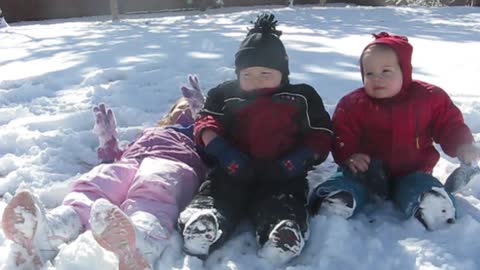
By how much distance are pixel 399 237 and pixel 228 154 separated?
29.5 inches

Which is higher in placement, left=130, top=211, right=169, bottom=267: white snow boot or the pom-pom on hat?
the pom-pom on hat

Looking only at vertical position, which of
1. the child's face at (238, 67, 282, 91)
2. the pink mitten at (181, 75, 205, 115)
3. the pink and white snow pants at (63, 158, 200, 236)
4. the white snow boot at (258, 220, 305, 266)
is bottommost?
the white snow boot at (258, 220, 305, 266)

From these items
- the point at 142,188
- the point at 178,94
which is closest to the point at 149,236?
the point at 142,188

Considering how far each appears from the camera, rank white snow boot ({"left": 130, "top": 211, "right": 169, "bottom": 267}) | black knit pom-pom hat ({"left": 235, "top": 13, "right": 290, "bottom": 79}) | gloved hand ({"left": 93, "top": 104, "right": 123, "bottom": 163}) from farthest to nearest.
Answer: gloved hand ({"left": 93, "top": 104, "right": 123, "bottom": 163}) → black knit pom-pom hat ({"left": 235, "top": 13, "right": 290, "bottom": 79}) → white snow boot ({"left": 130, "top": 211, "right": 169, "bottom": 267})

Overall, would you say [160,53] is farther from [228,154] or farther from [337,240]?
[337,240]

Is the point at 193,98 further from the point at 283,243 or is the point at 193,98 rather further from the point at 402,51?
the point at 283,243

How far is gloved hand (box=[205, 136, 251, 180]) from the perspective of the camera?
2303mm

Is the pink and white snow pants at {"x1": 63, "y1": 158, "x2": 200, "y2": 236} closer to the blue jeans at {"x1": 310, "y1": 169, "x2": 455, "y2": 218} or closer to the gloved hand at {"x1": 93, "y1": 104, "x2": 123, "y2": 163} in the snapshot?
the gloved hand at {"x1": 93, "y1": 104, "x2": 123, "y2": 163}

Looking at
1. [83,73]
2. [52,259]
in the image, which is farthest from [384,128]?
[83,73]

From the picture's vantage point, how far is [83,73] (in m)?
4.76

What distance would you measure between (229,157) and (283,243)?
1.69 ft

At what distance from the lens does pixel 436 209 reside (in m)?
2.14

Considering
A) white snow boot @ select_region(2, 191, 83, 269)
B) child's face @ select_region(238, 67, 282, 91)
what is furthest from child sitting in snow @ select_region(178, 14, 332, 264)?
white snow boot @ select_region(2, 191, 83, 269)

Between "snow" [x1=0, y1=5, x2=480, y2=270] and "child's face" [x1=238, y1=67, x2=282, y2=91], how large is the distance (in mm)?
553
